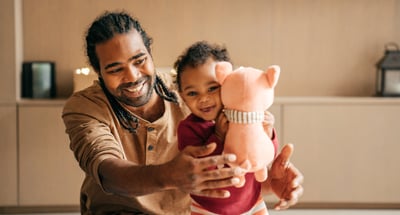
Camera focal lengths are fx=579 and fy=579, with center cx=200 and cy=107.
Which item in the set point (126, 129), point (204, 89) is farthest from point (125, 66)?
point (204, 89)

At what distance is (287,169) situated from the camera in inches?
62.4

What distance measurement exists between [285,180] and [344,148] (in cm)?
207

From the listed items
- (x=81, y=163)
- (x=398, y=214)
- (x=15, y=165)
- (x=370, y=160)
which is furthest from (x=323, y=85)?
(x=81, y=163)

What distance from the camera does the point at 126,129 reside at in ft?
6.08

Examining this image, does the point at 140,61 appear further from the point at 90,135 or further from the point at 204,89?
the point at 204,89

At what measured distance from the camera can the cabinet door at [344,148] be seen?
3531 millimetres

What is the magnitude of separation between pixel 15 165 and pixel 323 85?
2.08 metres

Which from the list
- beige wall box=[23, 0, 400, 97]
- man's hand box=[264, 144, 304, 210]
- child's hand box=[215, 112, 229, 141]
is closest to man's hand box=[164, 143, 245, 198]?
child's hand box=[215, 112, 229, 141]

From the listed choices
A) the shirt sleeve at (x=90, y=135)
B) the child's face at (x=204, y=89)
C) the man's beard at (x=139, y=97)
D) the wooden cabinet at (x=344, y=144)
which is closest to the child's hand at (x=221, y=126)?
the child's face at (x=204, y=89)

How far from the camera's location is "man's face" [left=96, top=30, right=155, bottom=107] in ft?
5.65

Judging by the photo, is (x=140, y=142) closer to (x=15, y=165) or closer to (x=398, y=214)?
(x=15, y=165)

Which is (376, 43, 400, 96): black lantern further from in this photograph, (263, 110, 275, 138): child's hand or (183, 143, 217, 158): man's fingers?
(183, 143, 217, 158): man's fingers

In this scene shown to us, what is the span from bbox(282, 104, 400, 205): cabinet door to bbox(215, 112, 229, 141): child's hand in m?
2.17

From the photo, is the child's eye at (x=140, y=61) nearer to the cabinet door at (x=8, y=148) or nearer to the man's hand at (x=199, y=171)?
the man's hand at (x=199, y=171)
